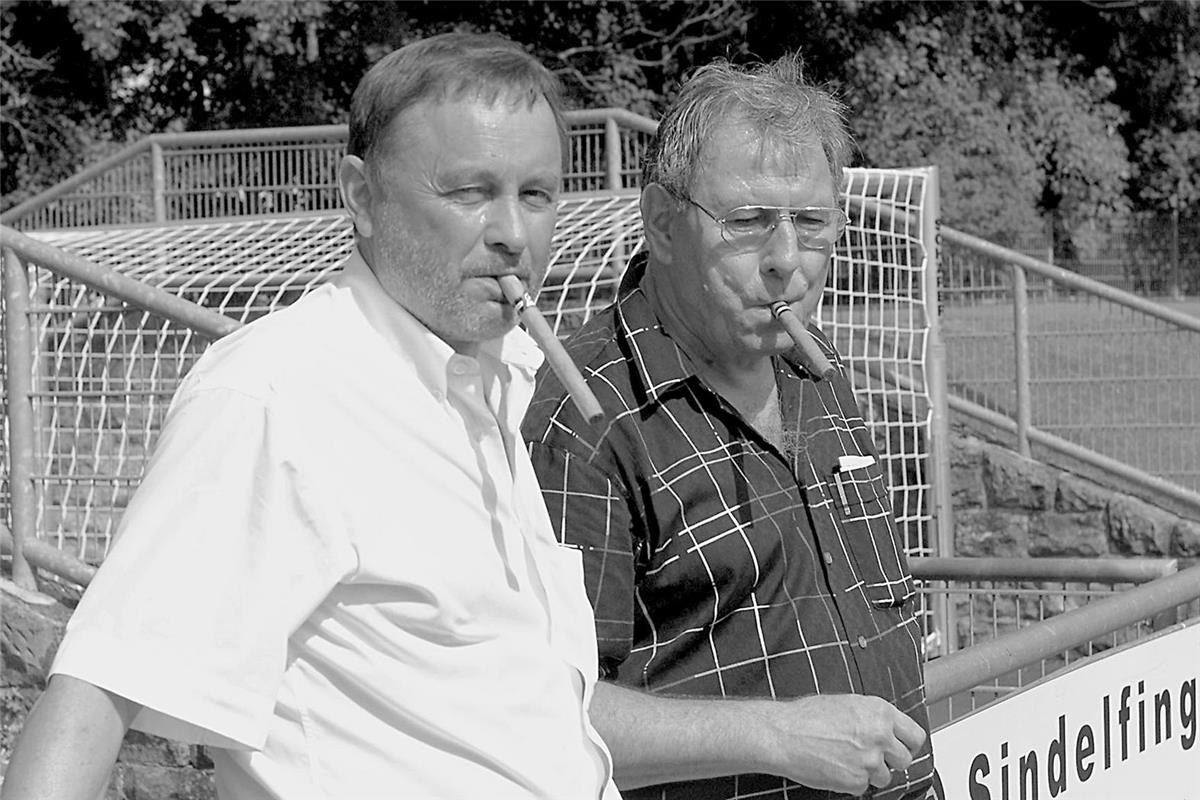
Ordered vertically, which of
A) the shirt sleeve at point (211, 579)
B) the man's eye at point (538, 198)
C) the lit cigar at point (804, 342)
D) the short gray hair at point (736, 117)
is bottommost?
the shirt sleeve at point (211, 579)

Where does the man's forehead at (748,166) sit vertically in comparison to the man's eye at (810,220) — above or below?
above

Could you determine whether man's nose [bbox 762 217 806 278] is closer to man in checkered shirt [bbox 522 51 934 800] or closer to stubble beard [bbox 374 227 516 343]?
man in checkered shirt [bbox 522 51 934 800]

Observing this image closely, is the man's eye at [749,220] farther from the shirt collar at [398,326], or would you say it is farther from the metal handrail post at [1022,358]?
the metal handrail post at [1022,358]

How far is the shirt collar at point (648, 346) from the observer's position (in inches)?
95.9

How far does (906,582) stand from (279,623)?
135cm

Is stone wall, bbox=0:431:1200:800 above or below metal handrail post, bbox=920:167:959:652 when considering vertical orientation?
below

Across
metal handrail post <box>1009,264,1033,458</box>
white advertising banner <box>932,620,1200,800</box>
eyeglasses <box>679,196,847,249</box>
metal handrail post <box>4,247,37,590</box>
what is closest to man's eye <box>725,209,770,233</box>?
eyeglasses <box>679,196,847,249</box>

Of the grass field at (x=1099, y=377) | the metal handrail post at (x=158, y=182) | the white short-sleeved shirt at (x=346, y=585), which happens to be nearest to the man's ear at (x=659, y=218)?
the white short-sleeved shirt at (x=346, y=585)

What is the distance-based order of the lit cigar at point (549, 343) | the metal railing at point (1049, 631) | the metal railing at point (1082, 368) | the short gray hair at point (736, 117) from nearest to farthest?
the lit cigar at point (549, 343)
the short gray hair at point (736, 117)
the metal railing at point (1049, 631)
the metal railing at point (1082, 368)

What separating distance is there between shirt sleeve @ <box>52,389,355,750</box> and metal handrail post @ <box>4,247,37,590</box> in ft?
11.7

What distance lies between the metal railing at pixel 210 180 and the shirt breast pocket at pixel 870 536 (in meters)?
7.32

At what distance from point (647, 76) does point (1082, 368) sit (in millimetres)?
14738

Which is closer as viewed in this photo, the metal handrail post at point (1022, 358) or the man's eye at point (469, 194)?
the man's eye at point (469, 194)

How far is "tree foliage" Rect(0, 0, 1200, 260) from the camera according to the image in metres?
20.9
